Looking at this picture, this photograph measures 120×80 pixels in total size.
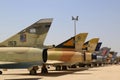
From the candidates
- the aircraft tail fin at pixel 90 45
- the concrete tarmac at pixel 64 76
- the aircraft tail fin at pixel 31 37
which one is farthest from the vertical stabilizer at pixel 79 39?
the aircraft tail fin at pixel 31 37

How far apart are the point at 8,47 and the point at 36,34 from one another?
2.33 meters

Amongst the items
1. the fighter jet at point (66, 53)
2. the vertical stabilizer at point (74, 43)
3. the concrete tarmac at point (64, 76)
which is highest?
the vertical stabilizer at point (74, 43)

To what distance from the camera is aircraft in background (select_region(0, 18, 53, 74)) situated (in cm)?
2236

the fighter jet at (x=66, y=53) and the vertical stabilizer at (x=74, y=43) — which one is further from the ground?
the vertical stabilizer at (x=74, y=43)

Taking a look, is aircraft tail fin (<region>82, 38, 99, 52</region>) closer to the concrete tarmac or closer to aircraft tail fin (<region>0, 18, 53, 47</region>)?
the concrete tarmac

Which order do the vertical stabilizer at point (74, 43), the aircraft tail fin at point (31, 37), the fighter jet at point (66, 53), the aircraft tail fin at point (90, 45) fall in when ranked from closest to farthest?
the aircraft tail fin at point (31, 37)
the fighter jet at point (66, 53)
the vertical stabilizer at point (74, 43)
the aircraft tail fin at point (90, 45)

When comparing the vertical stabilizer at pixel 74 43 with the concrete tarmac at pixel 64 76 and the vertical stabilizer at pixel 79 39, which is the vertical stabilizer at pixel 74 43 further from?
the concrete tarmac at pixel 64 76

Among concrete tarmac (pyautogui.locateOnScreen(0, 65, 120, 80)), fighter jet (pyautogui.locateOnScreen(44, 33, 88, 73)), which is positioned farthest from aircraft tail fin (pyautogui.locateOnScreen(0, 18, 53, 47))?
fighter jet (pyautogui.locateOnScreen(44, 33, 88, 73))

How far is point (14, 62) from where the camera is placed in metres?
22.3

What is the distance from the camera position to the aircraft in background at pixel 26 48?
22.4 meters

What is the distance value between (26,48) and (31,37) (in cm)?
108

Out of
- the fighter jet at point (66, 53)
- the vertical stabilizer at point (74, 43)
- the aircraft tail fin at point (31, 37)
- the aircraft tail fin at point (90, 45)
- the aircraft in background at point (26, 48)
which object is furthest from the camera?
the aircraft tail fin at point (90, 45)

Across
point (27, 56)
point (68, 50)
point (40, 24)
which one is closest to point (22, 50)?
point (27, 56)

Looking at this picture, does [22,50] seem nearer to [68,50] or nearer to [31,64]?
[31,64]
